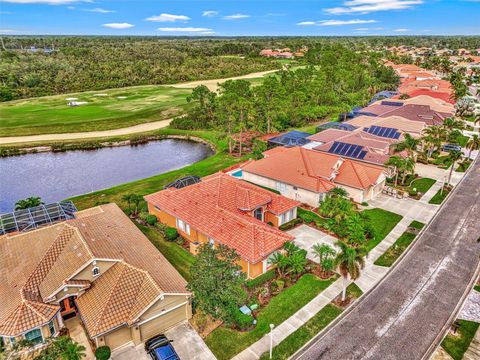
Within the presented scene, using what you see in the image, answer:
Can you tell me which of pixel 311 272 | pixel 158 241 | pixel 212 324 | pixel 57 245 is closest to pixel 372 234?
pixel 311 272

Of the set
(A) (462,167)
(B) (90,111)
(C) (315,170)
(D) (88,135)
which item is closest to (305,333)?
(C) (315,170)

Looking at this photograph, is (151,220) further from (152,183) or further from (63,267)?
(63,267)

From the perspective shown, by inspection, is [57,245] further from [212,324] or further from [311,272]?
[311,272]

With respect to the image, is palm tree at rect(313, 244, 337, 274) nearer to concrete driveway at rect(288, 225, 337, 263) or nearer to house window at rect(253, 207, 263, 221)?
concrete driveway at rect(288, 225, 337, 263)

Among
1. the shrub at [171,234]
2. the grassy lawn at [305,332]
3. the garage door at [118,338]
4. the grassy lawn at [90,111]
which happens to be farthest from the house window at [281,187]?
the grassy lawn at [90,111]

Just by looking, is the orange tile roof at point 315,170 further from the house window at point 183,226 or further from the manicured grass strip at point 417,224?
A: the house window at point 183,226

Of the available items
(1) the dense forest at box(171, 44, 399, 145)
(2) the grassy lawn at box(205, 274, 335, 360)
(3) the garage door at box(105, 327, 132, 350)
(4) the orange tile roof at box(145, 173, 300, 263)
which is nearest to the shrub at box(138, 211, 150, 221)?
(4) the orange tile roof at box(145, 173, 300, 263)

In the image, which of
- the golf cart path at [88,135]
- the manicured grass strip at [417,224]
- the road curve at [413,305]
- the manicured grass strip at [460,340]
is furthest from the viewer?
the golf cart path at [88,135]
